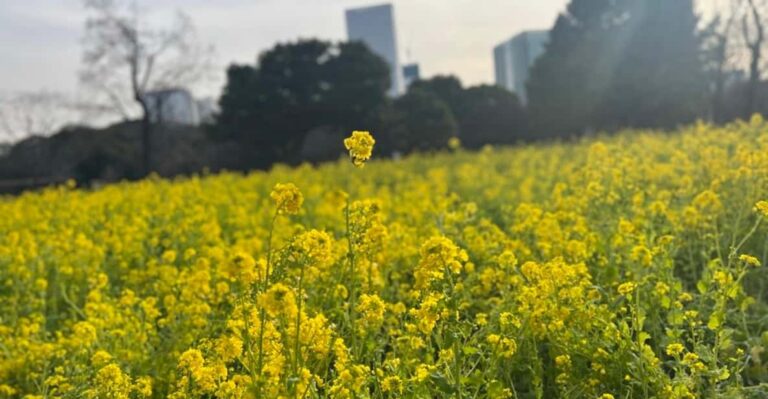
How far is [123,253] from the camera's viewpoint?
5223mm

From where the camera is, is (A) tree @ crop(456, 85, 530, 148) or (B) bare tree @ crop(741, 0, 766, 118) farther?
(A) tree @ crop(456, 85, 530, 148)

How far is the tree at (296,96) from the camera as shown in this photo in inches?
1008

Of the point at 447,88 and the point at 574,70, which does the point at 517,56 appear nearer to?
the point at 447,88

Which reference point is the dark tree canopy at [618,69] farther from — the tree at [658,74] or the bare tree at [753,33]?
the bare tree at [753,33]

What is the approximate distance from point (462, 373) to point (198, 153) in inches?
938

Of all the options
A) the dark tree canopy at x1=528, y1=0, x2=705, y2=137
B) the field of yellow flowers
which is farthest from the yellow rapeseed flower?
the dark tree canopy at x1=528, y1=0, x2=705, y2=137

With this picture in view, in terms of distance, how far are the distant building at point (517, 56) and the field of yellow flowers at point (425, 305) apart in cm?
3416

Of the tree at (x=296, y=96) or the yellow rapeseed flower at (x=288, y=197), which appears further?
the tree at (x=296, y=96)

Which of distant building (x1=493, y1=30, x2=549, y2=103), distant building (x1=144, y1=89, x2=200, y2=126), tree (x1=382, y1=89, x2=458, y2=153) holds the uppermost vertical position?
distant building (x1=493, y1=30, x2=549, y2=103)

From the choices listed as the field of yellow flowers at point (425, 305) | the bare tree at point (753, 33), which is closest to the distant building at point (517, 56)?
the bare tree at point (753, 33)

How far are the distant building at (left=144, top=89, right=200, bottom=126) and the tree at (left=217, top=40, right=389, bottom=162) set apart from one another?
1638mm

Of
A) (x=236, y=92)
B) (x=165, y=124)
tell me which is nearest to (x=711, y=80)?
(x=236, y=92)

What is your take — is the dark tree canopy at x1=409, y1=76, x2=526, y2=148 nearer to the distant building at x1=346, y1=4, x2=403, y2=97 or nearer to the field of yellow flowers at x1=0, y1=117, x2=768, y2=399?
the distant building at x1=346, y1=4, x2=403, y2=97

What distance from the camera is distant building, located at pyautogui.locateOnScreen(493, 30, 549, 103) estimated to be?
39000mm
